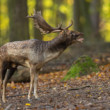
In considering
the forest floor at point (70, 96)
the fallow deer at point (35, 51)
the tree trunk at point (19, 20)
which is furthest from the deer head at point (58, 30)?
the tree trunk at point (19, 20)

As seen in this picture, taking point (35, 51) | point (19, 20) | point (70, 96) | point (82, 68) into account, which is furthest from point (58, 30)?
point (19, 20)

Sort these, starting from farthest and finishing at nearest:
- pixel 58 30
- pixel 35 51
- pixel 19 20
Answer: pixel 19 20 → pixel 58 30 → pixel 35 51

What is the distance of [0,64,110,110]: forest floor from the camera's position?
6.53m

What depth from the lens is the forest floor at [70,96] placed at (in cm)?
653

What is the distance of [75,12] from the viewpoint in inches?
961

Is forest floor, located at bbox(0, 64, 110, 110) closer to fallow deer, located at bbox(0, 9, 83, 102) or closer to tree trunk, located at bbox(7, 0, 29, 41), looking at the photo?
fallow deer, located at bbox(0, 9, 83, 102)

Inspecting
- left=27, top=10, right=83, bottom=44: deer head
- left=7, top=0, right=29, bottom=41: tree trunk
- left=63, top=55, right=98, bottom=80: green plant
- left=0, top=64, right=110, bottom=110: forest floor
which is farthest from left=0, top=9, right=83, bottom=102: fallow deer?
left=7, top=0, right=29, bottom=41: tree trunk

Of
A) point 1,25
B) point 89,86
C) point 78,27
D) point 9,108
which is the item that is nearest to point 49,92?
point 89,86

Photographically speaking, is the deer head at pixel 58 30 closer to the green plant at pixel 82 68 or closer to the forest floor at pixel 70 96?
the forest floor at pixel 70 96

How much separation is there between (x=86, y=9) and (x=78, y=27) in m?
1.81

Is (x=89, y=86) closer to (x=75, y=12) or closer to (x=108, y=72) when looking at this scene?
(x=108, y=72)

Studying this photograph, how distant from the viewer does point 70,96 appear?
7.63 m

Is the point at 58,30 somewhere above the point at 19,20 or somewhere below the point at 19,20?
below

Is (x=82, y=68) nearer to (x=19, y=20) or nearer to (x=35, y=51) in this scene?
(x=35, y=51)
